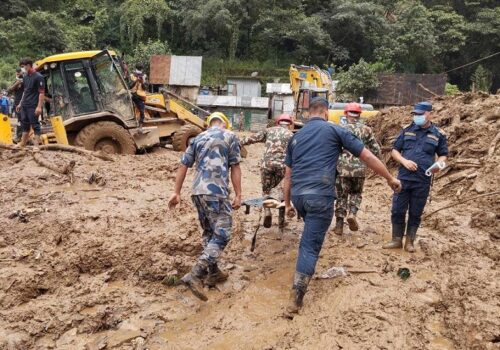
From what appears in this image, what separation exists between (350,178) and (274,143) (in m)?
1.04

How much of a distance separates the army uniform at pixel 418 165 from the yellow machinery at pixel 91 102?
6.99 m

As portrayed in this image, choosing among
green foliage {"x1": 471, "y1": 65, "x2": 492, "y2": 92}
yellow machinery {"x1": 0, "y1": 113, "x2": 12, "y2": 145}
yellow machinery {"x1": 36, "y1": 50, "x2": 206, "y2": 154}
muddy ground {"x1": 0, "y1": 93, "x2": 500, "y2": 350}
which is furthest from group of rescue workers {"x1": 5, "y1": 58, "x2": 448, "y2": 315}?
green foliage {"x1": 471, "y1": 65, "x2": 492, "y2": 92}

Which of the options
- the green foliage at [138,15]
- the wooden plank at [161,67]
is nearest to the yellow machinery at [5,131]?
the wooden plank at [161,67]

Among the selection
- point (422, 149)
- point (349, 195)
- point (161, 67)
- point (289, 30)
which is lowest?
point (349, 195)

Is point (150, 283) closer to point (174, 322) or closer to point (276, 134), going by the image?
point (174, 322)

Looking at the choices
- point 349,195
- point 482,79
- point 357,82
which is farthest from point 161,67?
point 349,195

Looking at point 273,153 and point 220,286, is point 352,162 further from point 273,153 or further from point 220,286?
point 220,286

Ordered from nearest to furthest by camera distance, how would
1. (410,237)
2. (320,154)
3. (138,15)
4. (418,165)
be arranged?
(320,154) → (418,165) → (410,237) → (138,15)

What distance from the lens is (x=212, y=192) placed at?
4.13 meters

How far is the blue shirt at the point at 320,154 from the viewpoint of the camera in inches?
146

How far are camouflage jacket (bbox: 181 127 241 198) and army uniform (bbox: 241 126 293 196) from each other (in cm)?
152

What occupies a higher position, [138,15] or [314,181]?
[138,15]

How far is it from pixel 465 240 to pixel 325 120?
9.59 ft

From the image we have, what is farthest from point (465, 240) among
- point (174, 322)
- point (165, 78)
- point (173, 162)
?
point (165, 78)
